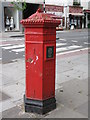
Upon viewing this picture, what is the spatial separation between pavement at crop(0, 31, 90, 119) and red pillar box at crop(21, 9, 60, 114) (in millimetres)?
218

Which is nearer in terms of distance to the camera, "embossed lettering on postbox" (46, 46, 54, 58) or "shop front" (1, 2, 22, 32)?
"embossed lettering on postbox" (46, 46, 54, 58)

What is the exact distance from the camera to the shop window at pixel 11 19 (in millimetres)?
28359

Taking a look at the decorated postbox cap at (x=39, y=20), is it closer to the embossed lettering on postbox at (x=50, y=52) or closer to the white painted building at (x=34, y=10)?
the embossed lettering on postbox at (x=50, y=52)

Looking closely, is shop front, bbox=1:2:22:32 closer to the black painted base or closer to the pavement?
the pavement

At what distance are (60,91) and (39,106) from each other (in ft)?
4.23

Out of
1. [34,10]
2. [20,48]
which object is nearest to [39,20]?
[20,48]

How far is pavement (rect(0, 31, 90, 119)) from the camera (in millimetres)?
4094

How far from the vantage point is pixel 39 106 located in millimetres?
4098

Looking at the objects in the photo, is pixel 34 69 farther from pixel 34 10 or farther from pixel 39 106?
pixel 34 10

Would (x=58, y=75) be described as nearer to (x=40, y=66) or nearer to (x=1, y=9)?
(x=40, y=66)

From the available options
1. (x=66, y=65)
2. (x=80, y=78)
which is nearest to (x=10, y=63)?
(x=66, y=65)

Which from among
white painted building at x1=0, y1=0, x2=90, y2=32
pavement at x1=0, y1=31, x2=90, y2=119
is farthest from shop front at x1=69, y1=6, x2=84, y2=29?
pavement at x1=0, y1=31, x2=90, y2=119

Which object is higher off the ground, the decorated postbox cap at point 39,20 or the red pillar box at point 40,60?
the decorated postbox cap at point 39,20

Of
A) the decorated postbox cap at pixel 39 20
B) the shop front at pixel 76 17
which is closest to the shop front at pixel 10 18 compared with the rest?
the shop front at pixel 76 17
